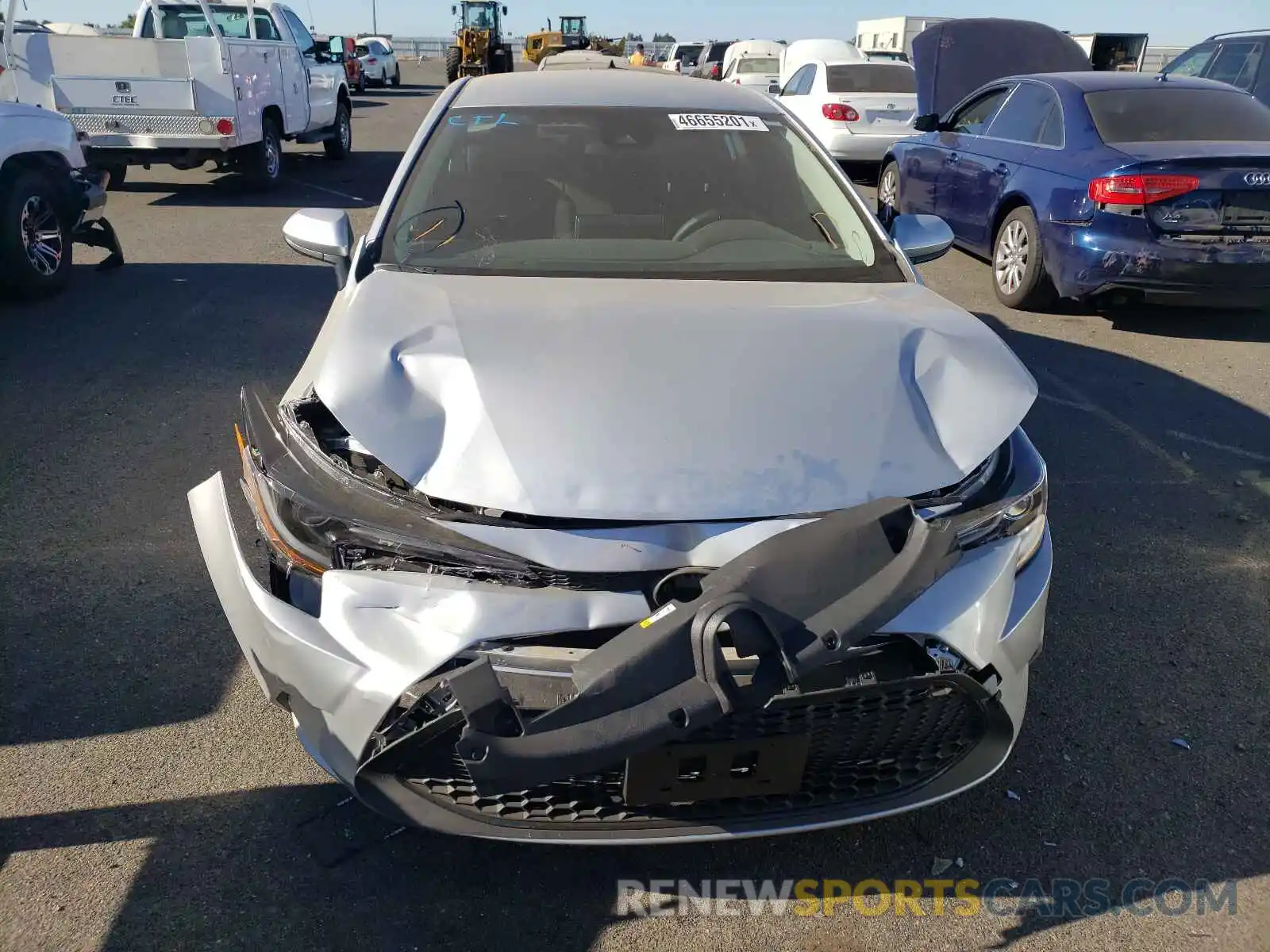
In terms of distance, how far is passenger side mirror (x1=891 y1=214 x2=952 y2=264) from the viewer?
3.53 metres

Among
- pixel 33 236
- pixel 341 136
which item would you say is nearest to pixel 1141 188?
pixel 33 236

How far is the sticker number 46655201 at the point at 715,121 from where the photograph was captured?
12.2 feet

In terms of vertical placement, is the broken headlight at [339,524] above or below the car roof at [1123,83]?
below

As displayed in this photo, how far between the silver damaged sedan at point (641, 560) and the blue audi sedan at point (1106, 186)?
2736 mm

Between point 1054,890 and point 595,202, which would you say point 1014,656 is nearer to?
point 1054,890

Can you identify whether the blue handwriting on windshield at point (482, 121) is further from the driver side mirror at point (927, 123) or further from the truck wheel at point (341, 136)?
the truck wheel at point (341, 136)

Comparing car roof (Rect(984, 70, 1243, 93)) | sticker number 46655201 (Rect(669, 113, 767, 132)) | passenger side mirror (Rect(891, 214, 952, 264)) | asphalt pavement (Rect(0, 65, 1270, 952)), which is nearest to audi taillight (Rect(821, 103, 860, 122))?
car roof (Rect(984, 70, 1243, 93))

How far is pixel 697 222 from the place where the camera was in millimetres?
3484

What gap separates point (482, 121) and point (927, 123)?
5.70 meters

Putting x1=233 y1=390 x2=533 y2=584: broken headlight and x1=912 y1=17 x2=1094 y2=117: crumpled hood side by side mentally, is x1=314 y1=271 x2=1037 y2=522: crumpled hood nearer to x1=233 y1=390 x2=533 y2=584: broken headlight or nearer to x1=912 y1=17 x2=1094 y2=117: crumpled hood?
x1=233 y1=390 x2=533 y2=584: broken headlight

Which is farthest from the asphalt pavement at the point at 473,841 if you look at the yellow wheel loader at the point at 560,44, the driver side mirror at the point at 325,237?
the yellow wheel loader at the point at 560,44

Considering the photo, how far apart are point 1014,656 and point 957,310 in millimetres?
1208

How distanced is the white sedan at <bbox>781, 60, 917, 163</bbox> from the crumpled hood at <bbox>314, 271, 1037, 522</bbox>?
9598 millimetres

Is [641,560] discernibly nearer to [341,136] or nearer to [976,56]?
[976,56]
